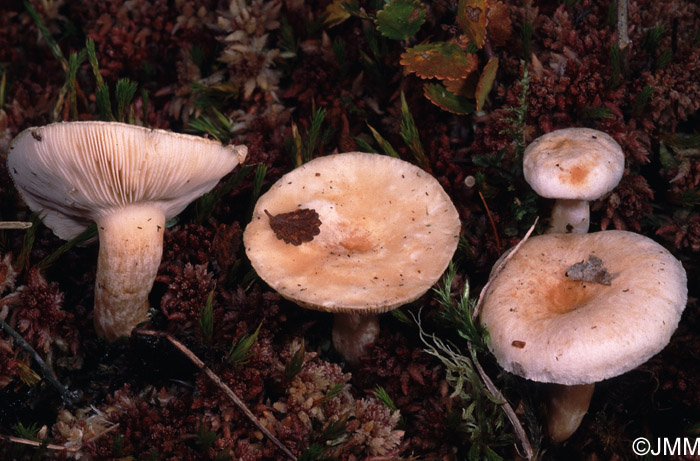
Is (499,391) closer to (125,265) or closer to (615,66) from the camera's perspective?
(615,66)

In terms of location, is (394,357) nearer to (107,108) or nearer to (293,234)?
(293,234)

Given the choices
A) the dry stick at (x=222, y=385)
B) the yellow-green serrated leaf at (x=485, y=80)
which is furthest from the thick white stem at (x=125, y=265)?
the yellow-green serrated leaf at (x=485, y=80)

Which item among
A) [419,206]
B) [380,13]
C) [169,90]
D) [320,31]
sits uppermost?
[380,13]

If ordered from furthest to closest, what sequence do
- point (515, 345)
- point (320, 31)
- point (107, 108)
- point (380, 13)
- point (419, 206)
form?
point (320, 31)
point (107, 108)
point (380, 13)
point (419, 206)
point (515, 345)

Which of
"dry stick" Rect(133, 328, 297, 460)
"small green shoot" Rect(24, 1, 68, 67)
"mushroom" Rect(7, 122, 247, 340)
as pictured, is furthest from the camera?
"small green shoot" Rect(24, 1, 68, 67)

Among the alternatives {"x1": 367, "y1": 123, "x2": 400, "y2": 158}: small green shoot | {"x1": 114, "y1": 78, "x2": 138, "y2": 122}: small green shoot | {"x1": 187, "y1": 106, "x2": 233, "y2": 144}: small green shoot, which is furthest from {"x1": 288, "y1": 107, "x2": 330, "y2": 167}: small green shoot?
{"x1": 114, "y1": 78, "x2": 138, "y2": 122}: small green shoot

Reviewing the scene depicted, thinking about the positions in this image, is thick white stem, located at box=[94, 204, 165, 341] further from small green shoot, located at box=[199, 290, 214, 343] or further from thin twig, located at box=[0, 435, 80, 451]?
thin twig, located at box=[0, 435, 80, 451]

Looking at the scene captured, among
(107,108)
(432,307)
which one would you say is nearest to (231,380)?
→ (432,307)
